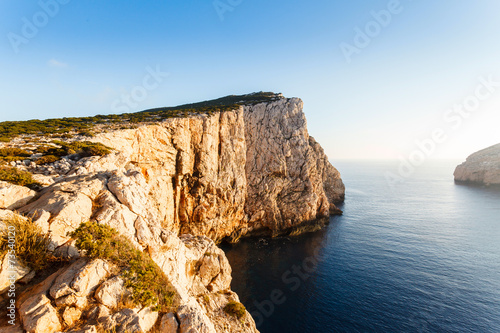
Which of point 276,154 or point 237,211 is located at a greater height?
point 276,154

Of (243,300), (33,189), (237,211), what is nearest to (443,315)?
(243,300)

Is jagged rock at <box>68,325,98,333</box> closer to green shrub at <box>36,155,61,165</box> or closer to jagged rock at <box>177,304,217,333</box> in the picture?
jagged rock at <box>177,304,217,333</box>

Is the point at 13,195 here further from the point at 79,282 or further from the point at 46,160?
the point at 46,160

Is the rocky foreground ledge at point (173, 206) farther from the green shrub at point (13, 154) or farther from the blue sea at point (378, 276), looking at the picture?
the blue sea at point (378, 276)

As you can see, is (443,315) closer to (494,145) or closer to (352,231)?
(352,231)

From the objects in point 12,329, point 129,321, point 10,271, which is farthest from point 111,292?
point 10,271

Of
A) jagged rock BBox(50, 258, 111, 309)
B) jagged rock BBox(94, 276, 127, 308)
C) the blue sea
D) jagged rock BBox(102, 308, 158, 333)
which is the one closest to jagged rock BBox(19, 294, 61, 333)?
jagged rock BBox(50, 258, 111, 309)
